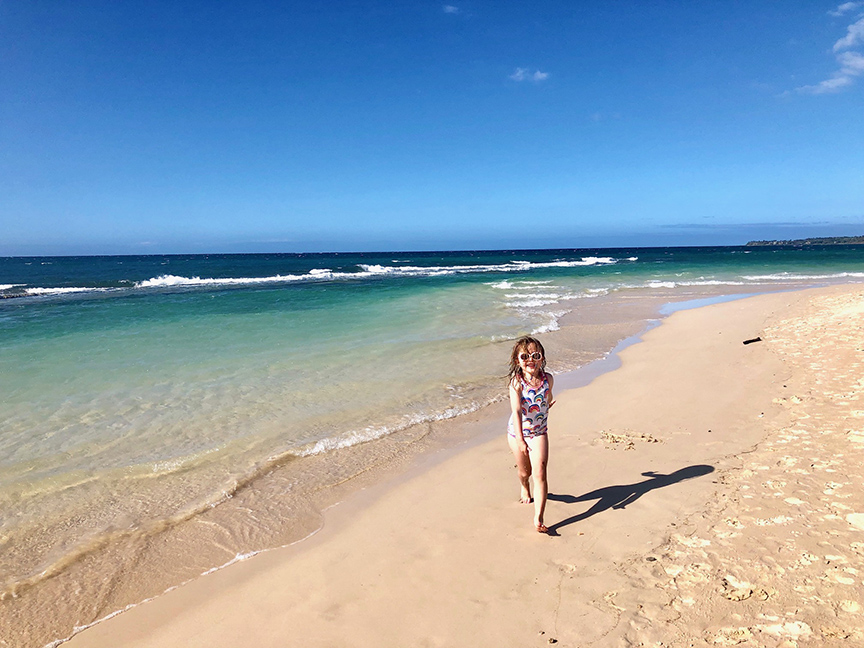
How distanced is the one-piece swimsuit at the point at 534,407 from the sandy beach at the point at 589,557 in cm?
80

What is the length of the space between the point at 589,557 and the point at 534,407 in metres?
1.13

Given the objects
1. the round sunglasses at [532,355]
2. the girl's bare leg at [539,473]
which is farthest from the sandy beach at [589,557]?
the round sunglasses at [532,355]

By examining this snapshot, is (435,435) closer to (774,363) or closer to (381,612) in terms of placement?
(381,612)

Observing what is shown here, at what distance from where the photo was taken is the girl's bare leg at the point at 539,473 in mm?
3785

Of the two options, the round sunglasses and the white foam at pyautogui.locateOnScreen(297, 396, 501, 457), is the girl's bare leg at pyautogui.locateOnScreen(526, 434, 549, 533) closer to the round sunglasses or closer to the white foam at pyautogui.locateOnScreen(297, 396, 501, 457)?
the round sunglasses

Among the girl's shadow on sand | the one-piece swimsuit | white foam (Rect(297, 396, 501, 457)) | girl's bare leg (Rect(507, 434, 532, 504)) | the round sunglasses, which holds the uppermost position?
the round sunglasses

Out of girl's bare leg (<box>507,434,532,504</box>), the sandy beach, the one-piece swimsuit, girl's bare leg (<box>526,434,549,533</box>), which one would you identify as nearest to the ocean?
the sandy beach

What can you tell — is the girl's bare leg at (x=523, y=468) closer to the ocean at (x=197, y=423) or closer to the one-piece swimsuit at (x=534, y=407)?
the one-piece swimsuit at (x=534, y=407)

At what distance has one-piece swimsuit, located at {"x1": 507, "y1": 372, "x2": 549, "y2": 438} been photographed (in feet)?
12.7

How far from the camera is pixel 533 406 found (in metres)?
3.88

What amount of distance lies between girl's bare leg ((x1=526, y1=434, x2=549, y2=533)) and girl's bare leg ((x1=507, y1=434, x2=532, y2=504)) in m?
0.15

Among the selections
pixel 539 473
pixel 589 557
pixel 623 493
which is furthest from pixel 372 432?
pixel 589 557

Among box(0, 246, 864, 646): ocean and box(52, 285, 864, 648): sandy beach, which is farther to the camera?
box(0, 246, 864, 646): ocean

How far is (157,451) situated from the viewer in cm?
596
